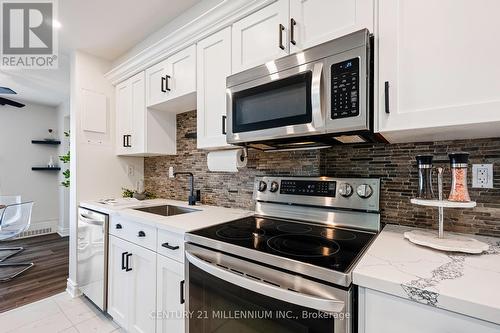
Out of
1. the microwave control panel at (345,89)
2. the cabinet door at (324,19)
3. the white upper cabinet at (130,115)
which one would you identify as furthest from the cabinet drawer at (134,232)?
the cabinet door at (324,19)

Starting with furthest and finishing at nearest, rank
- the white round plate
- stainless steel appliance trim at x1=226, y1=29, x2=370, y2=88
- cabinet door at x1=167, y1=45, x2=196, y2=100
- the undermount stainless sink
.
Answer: the undermount stainless sink
cabinet door at x1=167, y1=45, x2=196, y2=100
stainless steel appliance trim at x1=226, y1=29, x2=370, y2=88
the white round plate

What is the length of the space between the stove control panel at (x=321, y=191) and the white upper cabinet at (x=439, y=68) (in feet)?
1.13

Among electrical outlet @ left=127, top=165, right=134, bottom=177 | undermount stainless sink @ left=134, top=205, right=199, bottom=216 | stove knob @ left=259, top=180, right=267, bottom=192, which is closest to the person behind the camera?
stove knob @ left=259, top=180, right=267, bottom=192

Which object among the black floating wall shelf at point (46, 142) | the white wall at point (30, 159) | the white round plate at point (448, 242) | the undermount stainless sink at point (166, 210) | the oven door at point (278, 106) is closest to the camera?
the white round plate at point (448, 242)

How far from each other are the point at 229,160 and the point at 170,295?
2.90ft

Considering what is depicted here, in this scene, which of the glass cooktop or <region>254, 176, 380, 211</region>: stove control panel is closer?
the glass cooktop

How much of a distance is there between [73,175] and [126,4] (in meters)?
1.64

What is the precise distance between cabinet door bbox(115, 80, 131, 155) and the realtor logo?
0.66 m

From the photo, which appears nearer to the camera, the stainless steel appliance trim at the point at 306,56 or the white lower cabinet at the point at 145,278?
the stainless steel appliance trim at the point at 306,56

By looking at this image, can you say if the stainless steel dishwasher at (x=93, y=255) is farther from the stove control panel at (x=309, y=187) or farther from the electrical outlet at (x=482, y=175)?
the electrical outlet at (x=482, y=175)

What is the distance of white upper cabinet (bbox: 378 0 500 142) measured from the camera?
0.80 m

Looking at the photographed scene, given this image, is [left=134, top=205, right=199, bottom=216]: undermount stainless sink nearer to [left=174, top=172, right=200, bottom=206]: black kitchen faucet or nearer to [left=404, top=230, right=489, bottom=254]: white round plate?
[left=174, top=172, right=200, bottom=206]: black kitchen faucet

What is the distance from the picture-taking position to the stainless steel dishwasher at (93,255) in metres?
1.95

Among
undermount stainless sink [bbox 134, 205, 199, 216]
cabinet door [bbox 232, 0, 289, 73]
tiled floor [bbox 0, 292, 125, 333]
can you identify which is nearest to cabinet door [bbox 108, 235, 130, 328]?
tiled floor [bbox 0, 292, 125, 333]
